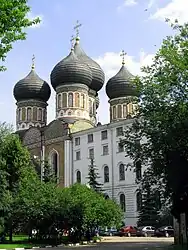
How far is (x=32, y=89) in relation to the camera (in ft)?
232

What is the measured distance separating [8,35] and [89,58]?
204ft

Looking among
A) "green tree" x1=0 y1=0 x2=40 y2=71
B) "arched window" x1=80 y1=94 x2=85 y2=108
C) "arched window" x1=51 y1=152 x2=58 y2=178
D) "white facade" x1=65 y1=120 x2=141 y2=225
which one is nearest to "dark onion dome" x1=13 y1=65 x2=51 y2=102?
"arched window" x1=80 y1=94 x2=85 y2=108

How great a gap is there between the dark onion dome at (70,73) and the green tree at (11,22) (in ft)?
172

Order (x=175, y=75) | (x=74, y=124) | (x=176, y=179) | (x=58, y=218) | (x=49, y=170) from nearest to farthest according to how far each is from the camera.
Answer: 1. (x=175, y=75)
2. (x=176, y=179)
3. (x=58, y=218)
4. (x=49, y=170)
5. (x=74, y=124)

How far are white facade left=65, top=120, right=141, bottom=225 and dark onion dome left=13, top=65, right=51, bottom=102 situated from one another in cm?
1024

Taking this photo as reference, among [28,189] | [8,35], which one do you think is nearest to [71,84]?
[28,189]

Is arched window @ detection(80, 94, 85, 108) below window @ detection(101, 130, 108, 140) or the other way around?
A: the other way around

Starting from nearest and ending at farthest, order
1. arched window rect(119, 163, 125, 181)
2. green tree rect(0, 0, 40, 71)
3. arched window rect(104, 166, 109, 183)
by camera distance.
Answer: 1. green tree rect(0, 0, 40, 71)
2. arched window rect(119, 163, 125, 181)
3. arched window rect(104, 166, 109, 183)

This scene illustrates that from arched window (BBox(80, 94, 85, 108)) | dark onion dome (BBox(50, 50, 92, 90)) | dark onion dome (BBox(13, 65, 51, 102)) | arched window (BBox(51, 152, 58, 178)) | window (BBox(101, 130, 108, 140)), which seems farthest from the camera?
dark onion dome (BBox(13, 65, 51, 102))

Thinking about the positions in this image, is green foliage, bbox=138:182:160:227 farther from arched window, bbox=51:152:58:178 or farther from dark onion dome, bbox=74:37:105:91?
dark onion dome, bbox=74:37:105:91

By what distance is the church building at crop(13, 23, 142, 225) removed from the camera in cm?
5982

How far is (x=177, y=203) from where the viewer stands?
2714cm

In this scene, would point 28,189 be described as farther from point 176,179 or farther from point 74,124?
point 74,124

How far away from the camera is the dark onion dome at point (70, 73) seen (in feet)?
217
